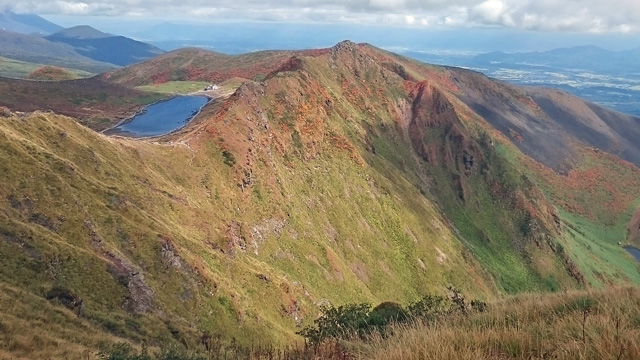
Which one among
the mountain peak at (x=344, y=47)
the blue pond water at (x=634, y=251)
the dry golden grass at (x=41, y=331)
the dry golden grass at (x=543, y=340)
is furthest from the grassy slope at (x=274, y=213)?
the blue pond water at (x=634, y=251)

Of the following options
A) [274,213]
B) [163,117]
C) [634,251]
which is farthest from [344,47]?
[634,251]

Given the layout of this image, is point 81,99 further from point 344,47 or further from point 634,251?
point 634,251

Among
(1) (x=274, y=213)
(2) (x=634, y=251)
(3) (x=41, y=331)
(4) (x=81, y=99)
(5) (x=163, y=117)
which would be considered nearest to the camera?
(3) (x=41, y=331)

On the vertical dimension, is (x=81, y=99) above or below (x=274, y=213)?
above

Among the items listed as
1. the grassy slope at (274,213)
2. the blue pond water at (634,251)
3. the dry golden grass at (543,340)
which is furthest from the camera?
the blue pond water at (634,251)

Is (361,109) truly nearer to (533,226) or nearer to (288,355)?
(533,226)

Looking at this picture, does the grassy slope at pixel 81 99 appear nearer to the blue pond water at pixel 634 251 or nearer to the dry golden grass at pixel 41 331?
the dry golden grass at pixel 41 331

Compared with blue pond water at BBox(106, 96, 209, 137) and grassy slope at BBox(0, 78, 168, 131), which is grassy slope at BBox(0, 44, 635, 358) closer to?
blue pond water at BBox(106, 96, 209, 137)

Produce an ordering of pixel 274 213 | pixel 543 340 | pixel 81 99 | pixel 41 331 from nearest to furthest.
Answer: pixel 543 340 < pixel 41 331 < pixel 274 213 < pixel 81 99

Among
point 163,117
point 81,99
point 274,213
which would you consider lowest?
point 274,213

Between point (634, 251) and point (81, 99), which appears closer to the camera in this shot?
point (81, 99)
